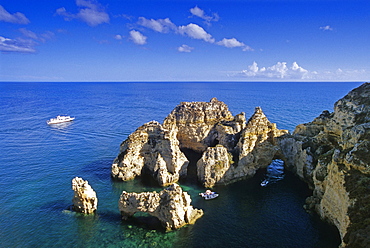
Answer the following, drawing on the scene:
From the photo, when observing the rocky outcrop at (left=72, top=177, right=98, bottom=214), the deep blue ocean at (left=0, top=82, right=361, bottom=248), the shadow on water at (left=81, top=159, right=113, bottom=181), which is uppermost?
the rocky outcrop at (left=72, top=177, right=98, bottom=214)

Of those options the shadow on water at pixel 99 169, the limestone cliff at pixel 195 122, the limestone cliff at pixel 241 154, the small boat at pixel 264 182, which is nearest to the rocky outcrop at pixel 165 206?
the limestone cliff at pixel 241 154

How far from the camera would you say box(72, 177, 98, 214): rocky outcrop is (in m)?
35.9

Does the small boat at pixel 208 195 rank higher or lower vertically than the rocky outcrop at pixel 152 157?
lower

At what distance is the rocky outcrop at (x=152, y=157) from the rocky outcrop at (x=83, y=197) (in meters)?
10.8

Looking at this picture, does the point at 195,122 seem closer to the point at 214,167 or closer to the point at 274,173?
the point at 214,167

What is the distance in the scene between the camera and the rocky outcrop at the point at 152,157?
46.4m

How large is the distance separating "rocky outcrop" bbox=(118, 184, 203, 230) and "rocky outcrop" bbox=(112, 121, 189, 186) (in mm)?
11296

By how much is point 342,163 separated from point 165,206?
2238cm

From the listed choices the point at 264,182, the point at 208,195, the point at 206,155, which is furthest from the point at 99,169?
the point at 264,182

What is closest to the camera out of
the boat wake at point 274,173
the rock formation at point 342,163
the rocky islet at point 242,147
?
the rock formation at point 342,163

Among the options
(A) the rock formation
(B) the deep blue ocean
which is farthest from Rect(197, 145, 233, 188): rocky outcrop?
(A) the rock formation

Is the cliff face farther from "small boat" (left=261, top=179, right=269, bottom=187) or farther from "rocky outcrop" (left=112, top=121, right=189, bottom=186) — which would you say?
"small boat" (left=261, top=179, right=269, bottom=187)

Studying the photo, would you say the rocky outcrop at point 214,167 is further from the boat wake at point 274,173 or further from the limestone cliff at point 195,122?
the limestone cliff at point 195,122

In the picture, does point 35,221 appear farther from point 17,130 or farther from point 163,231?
point 17,130
